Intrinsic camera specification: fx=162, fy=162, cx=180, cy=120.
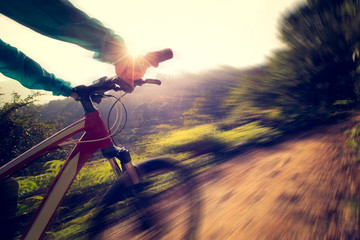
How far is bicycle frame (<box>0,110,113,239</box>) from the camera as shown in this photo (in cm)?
109

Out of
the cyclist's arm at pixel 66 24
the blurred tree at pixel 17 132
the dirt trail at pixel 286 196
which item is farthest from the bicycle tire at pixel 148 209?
the blurred tree at pixel 17 132

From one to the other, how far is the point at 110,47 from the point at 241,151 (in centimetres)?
286

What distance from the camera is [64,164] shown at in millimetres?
1164

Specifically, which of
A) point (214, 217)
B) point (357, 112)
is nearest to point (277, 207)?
point (214, 217)

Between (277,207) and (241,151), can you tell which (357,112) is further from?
(277,207)

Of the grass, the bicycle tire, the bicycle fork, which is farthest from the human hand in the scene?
the grass

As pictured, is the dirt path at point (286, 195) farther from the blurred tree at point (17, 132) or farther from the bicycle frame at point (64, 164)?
the blurred tree at point (17, 132)

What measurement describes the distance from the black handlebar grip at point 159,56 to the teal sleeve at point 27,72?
67 centimetres

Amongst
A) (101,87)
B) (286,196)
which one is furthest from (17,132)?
(286,196)

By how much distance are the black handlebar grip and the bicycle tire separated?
81 cm

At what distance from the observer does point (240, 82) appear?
6762 millimetres

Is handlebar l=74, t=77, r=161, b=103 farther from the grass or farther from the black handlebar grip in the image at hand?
the grass

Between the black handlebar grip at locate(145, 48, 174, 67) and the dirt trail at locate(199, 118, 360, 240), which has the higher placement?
the black handlebar grip at locate(145, 48, 174, 67)

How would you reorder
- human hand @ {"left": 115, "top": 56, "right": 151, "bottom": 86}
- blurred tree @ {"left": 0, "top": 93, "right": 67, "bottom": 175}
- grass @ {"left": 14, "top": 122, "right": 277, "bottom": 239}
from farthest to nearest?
blurred tree @ {"left": 0, "top": 93, "right": 67, "bottom": 175}
grass @ {"left": 14, "top": 122, "right": 277, "bottom": 239}
human hand @ {"left": 115, "top": 56, "right": 151, "bottom": 86}
